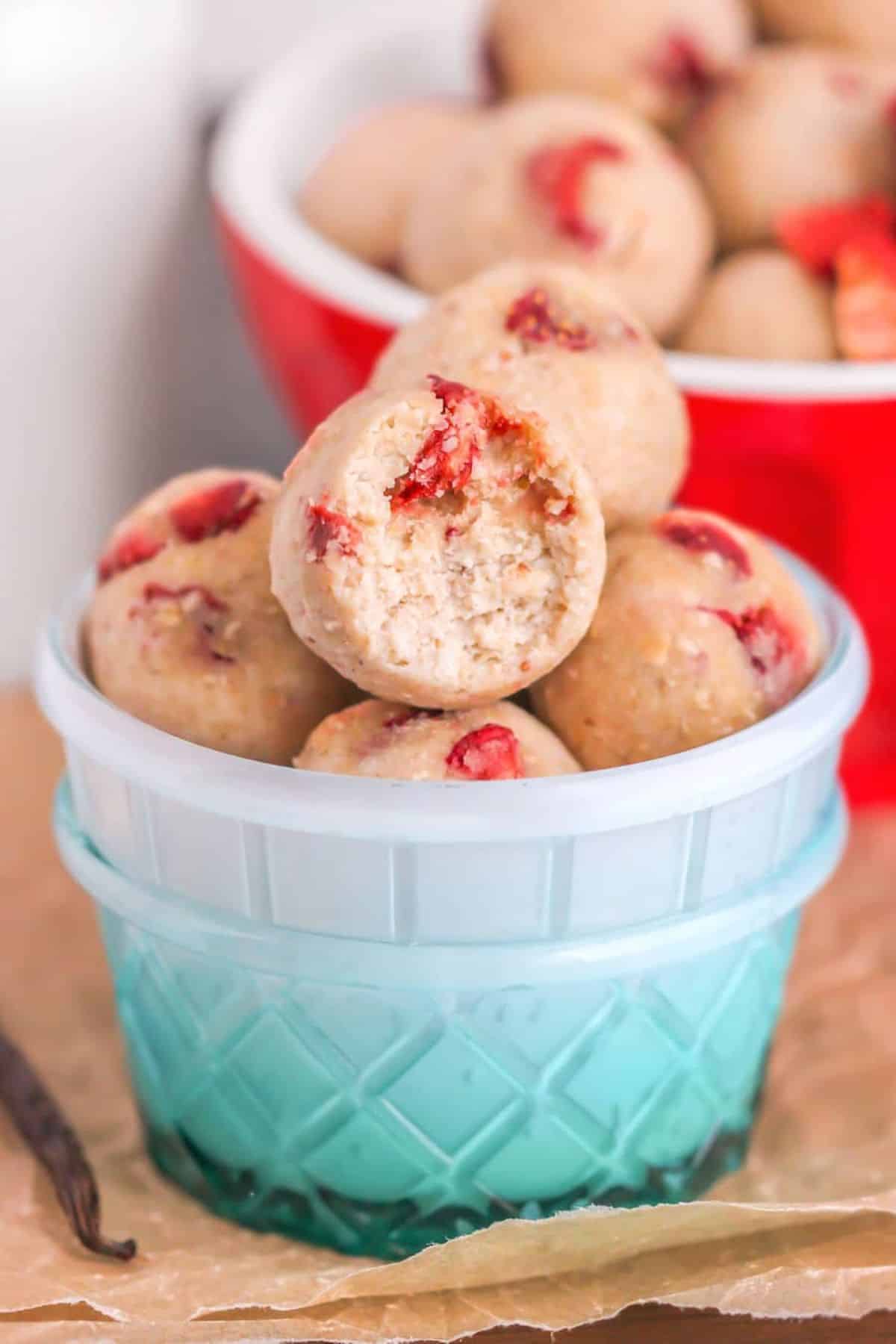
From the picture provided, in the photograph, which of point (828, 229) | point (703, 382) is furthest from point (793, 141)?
point (703, 382)

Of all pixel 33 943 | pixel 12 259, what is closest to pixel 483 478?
pixel 33 943

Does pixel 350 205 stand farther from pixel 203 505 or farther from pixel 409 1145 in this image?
pixel 409 1145

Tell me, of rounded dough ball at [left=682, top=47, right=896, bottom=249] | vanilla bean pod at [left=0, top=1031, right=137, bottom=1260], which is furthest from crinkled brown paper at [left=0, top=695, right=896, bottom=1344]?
rounded dough ball at [left=682, top=47, right=896, bottom=249]

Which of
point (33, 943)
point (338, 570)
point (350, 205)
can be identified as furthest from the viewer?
point (350, 205)

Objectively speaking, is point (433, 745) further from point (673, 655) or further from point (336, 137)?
point (336, 137)

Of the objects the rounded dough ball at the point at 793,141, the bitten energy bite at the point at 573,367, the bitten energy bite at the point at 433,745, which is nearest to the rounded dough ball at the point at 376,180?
the rounded dough ball at the point at 793,141

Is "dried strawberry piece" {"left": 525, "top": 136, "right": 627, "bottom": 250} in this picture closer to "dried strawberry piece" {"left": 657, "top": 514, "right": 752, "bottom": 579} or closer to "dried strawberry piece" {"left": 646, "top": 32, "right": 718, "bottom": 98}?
"dried strawberry piece" {"left": 646, "top": 32, "right": 718, "bottom": 98}
